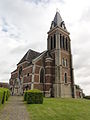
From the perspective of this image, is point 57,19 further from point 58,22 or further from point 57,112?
point 57,112

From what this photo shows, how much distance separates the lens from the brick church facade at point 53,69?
30.7 m

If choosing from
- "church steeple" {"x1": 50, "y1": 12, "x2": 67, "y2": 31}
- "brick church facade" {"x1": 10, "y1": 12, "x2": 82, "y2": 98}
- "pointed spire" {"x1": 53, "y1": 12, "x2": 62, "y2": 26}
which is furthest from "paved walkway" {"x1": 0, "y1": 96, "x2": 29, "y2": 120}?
"pointed spire" {"x1": 53, "y1": 12, "x2": 62, "y2": 26}

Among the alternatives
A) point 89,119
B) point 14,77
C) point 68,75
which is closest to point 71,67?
point 68,75

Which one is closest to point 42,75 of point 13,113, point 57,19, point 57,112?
point 57,19

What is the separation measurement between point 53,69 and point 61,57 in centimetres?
369

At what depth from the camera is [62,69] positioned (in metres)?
32.2

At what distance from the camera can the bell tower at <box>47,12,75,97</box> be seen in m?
30.8

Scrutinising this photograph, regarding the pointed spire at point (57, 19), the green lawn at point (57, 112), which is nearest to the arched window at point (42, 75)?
the pointed spire at point (57, 19)

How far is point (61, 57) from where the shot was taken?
33156 millimetres

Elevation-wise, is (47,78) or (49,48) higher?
(49,48)

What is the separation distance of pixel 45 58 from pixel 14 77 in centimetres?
1373

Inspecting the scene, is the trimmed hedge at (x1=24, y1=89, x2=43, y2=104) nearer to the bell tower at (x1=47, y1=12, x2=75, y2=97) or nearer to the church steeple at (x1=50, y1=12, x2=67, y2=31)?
the bell tower at (x1=47, y1=12, x2=75, y2=97)

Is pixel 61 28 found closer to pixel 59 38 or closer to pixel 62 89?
pixel 59 38

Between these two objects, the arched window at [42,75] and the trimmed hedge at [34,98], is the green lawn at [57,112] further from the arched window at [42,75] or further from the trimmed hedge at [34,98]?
the arched window at [42,75]
